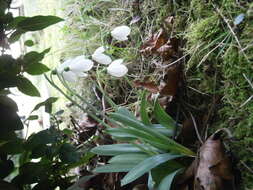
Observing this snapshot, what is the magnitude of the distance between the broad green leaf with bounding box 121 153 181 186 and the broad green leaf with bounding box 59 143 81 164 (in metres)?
0.25

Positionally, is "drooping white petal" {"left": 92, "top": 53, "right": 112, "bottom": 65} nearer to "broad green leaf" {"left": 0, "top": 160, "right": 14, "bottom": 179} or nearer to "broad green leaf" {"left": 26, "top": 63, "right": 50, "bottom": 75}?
"broad green leaf" {"left": 26, "top": 63, "right": 50, "bottom": 75}

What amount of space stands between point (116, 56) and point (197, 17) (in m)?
0.39

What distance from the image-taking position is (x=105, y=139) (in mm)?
927

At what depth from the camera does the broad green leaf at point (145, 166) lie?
1.97ft

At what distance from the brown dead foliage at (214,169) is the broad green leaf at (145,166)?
73 mm

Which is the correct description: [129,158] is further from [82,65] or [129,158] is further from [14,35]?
[14,35]

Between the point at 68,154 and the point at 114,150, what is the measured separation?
0.19m

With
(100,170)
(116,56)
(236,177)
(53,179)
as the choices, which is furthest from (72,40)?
(236,177)

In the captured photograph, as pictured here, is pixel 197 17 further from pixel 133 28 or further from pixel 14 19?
pixel 14 19

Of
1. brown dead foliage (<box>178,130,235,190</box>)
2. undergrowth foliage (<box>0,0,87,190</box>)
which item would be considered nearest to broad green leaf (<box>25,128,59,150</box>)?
undergrowth foliage (<box>0,0,87,190</box>)

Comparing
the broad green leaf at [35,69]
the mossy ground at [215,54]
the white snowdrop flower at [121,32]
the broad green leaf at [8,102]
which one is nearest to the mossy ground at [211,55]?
the mossy ground at [215,54]

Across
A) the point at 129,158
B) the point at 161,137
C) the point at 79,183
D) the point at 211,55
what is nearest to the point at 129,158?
the point at 129,158

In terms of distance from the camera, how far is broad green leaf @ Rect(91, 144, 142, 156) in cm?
69

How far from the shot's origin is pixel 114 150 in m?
0.69
